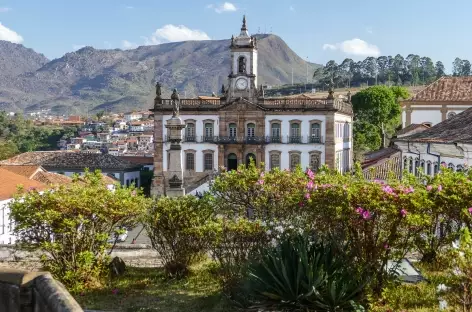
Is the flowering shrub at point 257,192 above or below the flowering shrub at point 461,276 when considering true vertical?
above

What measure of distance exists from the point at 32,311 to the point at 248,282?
402 cm

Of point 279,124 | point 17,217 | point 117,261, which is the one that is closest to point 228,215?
point 117,261

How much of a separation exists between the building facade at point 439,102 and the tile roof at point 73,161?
20.7 m

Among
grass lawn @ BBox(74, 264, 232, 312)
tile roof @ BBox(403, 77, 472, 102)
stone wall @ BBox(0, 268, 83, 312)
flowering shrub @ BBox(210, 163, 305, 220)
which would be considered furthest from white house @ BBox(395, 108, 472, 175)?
tile roof @ BBox(403, 77, 472, 102)

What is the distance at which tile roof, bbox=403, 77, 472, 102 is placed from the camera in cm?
3684

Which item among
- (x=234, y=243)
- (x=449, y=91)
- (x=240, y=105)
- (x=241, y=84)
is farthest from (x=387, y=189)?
(x=449, y=91)

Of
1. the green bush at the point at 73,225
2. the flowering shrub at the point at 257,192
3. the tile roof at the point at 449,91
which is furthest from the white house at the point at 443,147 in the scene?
the tile roof at the point at 449,91

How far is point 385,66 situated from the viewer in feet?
405

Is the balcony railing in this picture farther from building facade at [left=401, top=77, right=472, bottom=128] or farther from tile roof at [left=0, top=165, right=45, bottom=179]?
tile roof at [left=0, top=165, right=45, bottom=179]

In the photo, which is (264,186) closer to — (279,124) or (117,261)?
(117,261)

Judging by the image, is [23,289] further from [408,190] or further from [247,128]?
[247,128]

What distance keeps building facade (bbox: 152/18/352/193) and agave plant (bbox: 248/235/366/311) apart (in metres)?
28.9

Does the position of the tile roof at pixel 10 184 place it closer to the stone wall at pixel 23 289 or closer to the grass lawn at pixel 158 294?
the grass lawn at pixel 158 294

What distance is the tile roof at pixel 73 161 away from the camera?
41844 mm
